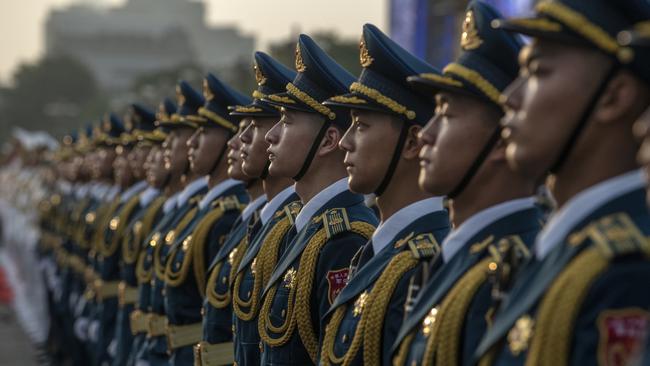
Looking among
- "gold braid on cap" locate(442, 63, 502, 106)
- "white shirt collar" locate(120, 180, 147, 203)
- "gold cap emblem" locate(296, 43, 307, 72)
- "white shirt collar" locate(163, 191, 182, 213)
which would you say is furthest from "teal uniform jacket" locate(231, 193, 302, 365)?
"white shirt collar" locate(120, 180, 147, 203)

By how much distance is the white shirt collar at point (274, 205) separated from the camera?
6668 millimetres

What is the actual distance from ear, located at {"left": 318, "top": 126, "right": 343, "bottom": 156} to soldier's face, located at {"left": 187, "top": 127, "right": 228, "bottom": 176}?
6.77 feet

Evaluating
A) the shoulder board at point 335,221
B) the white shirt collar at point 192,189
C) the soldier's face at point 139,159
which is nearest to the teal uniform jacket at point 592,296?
the shoulder board at point 335,221

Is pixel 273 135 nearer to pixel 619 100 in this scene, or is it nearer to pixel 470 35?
pixel 470 35

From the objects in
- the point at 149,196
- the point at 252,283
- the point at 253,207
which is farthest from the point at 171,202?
the point at 252,283

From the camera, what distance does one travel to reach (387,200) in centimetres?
507

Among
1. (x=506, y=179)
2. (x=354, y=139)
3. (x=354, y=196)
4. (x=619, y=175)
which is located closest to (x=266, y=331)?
(x=354, y=196)

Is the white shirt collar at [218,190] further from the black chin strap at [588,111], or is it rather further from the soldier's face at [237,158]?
the black chin strap at [588,111]

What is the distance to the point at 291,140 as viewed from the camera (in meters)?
6.13

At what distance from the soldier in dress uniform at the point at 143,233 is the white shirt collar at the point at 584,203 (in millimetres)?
5456

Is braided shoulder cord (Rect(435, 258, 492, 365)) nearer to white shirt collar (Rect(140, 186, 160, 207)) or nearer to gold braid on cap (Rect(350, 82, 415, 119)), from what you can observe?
gold braid on cap (Rect(350, 82, 415, 119))

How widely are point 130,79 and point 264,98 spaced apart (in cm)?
15180

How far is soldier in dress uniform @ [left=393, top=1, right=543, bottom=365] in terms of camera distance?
406 cm

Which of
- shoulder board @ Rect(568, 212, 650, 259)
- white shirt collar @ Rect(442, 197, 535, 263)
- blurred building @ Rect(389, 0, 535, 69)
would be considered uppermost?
blurred building @ Rect(389, 0, 535, 69)
